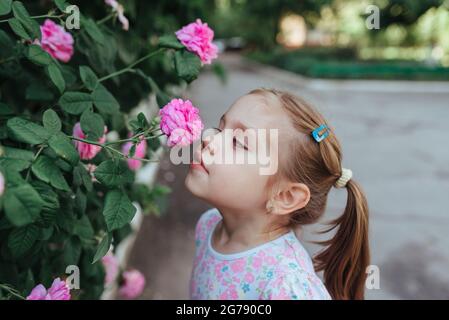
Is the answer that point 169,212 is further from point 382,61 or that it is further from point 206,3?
point 382,61

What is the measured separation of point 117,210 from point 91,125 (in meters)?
0.29

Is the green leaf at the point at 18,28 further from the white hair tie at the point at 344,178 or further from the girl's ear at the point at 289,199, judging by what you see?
the white hair tie at the point at 344,178

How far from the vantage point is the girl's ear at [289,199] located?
1343 millimetres

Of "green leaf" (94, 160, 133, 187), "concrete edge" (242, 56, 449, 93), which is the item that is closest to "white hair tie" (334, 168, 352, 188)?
"green leaf" (94, 160, 133, 187)

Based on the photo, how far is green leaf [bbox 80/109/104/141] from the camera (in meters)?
1.20

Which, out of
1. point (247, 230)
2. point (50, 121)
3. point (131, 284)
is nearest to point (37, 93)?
point (50, 121)

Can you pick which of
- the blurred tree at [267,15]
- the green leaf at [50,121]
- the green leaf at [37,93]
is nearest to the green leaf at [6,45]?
the green leaf at [37,93]

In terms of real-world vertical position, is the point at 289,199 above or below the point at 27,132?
→ below

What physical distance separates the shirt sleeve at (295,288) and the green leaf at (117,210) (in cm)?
43

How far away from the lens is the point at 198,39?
4.49 ft

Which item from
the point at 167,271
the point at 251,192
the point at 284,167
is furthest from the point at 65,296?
the point at 167,271

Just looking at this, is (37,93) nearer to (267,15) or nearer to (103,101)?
(103,101)

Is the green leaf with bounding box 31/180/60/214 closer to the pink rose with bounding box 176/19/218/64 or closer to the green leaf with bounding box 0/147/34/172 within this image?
the green leaf with bounding box 0/147/34/172

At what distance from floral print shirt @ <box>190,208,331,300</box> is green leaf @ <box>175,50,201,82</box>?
0.54 meters
